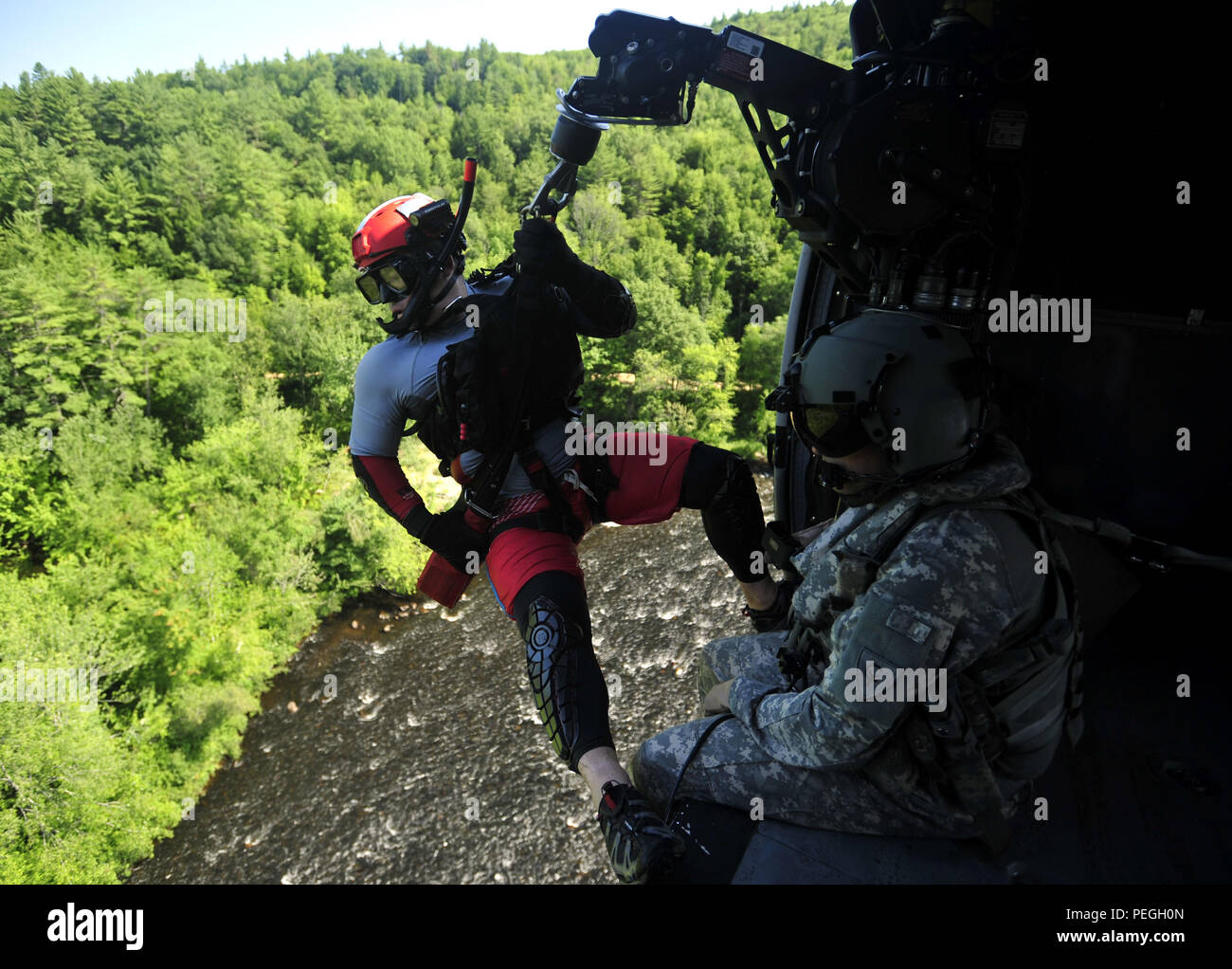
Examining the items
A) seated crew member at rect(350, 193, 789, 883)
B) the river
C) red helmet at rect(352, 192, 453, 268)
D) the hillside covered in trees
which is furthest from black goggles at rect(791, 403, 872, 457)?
the river

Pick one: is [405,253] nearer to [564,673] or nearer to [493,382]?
[493,382]

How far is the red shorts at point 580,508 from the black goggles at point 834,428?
52.3 inches

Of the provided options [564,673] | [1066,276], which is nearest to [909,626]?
[564,673]

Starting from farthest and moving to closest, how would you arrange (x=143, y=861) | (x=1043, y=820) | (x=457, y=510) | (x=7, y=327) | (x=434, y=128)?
(x=434, y=128) → (x=7, y=327) → (x=143, y=861) → (x=457, y=510) → (x=1043, y=820)

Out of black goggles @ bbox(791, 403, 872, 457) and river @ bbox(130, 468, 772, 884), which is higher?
black goggles @ bbox(791, 403, 872, 457)

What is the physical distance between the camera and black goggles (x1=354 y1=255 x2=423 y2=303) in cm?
381

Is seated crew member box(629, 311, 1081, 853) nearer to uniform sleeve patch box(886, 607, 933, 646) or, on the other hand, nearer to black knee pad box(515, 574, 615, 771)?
uniform sleeve patch box(886, 607, 933, 646)

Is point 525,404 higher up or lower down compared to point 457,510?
higher up

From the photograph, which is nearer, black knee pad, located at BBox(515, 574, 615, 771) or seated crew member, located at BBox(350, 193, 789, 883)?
black knee pad, located at BBox(515, 574, 615, 771)

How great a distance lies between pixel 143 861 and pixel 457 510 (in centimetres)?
2082

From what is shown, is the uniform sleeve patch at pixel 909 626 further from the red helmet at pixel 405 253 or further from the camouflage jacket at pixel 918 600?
the red helmet at pixel 405 253
